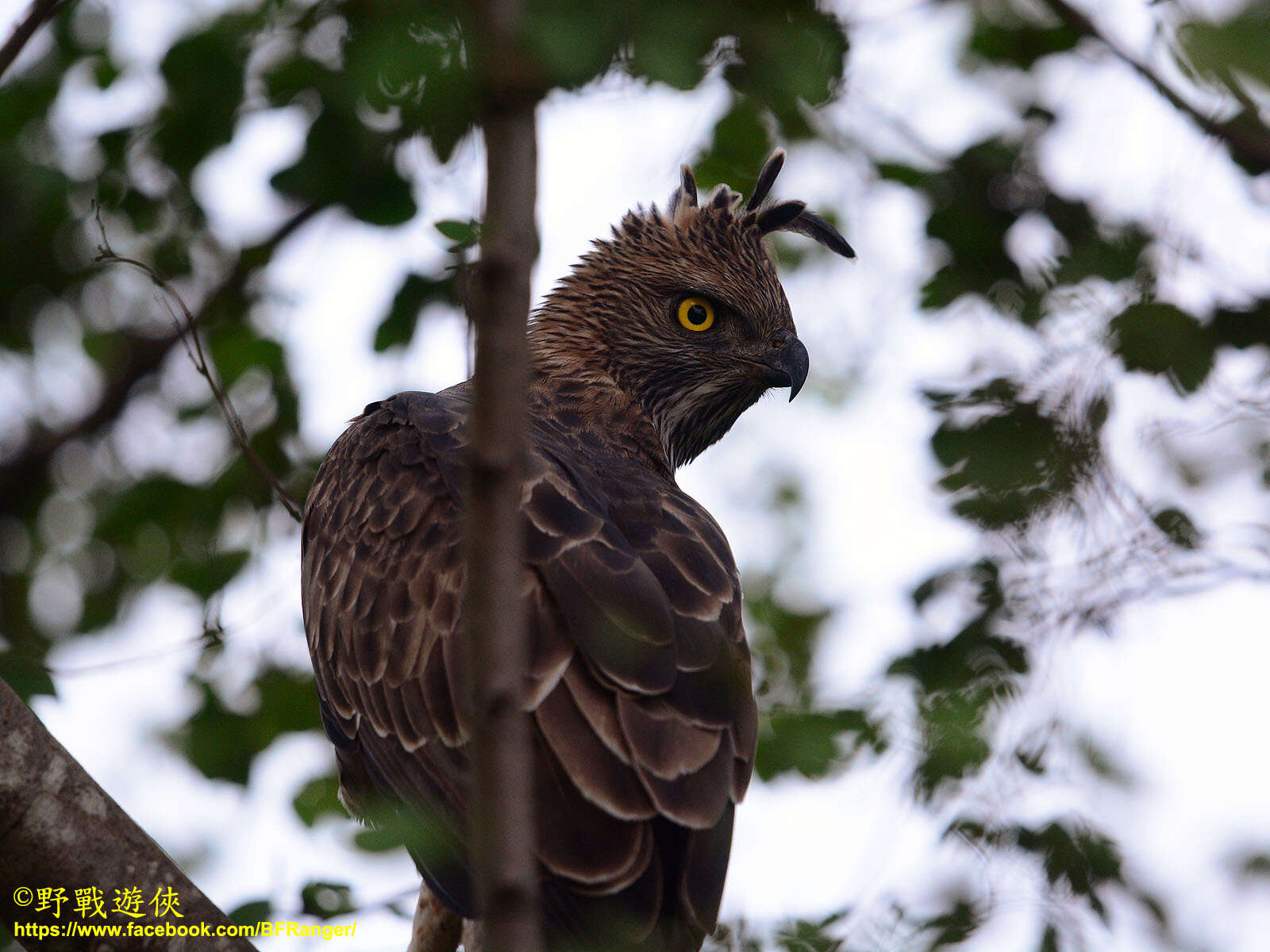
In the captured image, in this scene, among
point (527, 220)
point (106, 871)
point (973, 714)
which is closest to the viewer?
point (527, 220)

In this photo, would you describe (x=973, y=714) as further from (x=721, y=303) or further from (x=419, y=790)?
(x=721, y=303)

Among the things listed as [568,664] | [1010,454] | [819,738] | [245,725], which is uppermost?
[1010,454]

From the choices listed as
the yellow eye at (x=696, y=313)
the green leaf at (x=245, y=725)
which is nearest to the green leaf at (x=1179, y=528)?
the yellow eye at (x=696, y=313)

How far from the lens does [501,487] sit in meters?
1.74

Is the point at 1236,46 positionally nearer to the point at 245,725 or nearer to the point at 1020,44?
the point at 1020,44

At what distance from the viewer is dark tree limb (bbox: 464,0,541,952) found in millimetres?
1649

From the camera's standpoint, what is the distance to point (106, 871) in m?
3.36

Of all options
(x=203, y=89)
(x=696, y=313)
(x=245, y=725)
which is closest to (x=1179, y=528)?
(x=696, y=313)

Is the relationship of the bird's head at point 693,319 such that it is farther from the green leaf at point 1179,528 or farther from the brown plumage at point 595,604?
the green leaf at point 1179,528

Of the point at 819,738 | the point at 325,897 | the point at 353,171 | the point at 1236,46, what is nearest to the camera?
the point at 1236,46

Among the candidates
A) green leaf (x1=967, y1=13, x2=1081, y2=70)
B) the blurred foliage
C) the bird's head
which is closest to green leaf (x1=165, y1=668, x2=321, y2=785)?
the blurred foliage

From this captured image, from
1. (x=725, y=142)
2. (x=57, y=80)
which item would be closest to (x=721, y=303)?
(x=725, y=142)

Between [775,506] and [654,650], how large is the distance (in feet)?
3.64

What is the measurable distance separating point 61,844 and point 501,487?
85.7 inches
